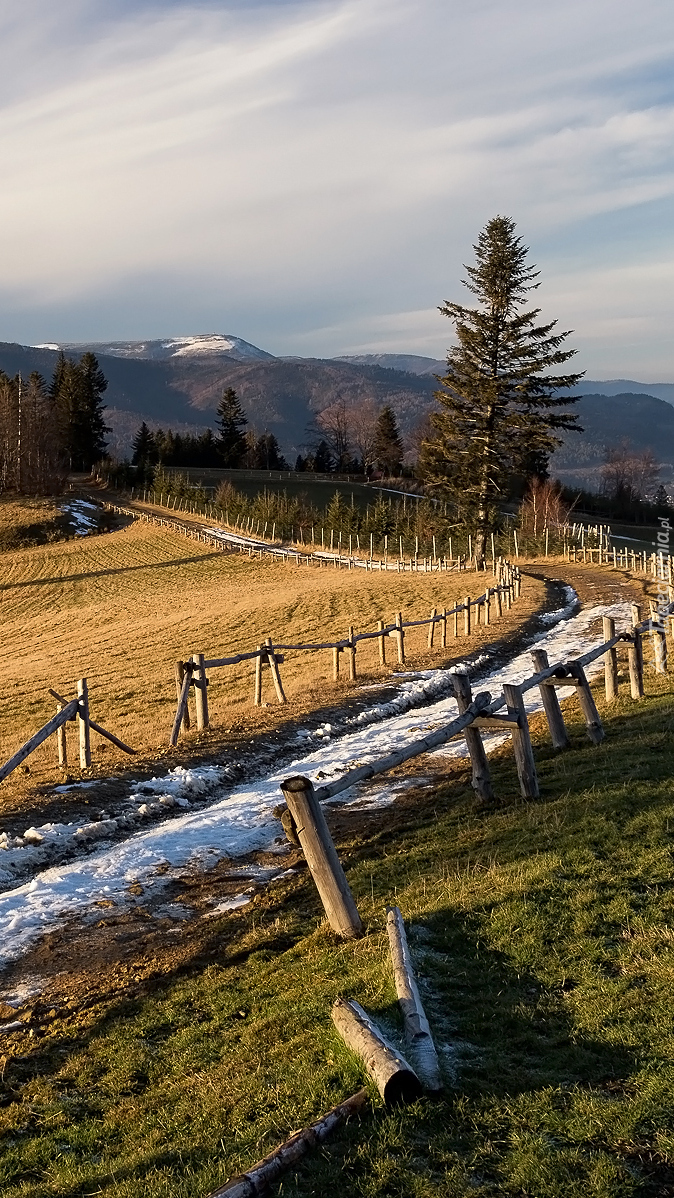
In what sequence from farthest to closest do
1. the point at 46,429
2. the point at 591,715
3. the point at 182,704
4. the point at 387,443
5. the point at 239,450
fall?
the point at 239,450
the point at 387,443
the point at 46,429
the point at 182,704
the point at 591,715

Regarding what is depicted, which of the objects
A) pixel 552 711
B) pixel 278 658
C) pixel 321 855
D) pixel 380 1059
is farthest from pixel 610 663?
pixel 380 1059

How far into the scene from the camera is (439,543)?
62688 millimetres

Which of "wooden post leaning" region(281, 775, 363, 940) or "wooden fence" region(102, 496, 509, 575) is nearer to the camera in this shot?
"wooden post leaning" region(281, 775, 363, 940)

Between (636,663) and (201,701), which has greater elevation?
(636,663)

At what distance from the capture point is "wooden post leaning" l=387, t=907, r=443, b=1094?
5316 millimetres

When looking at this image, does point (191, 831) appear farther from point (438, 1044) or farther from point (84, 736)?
point (438, 1044)

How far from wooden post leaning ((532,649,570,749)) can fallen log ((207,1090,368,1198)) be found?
26.1ft

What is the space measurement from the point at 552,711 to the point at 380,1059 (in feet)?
26.8

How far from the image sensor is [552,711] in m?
12.8

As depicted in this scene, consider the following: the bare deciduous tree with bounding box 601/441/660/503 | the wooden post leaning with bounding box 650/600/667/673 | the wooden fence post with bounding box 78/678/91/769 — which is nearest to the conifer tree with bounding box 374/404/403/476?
the bare deciduous tree with bounding box 601/441/660/503

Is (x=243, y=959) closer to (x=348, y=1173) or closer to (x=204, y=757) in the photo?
(x=348, y=1173)

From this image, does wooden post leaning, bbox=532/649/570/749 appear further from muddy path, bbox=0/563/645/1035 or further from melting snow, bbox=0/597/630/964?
melting snow, bbox=0/597/630/964

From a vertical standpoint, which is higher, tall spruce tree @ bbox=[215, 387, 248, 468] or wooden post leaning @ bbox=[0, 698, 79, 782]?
tall spruce tree @ bbox=[215, 387, 248, 468]

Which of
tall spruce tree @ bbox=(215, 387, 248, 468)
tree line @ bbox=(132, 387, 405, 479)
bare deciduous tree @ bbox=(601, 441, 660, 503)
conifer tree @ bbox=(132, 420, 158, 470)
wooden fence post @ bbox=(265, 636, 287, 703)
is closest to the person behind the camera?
wooden fence post @ bbox=(265, 636, 287, 703)
